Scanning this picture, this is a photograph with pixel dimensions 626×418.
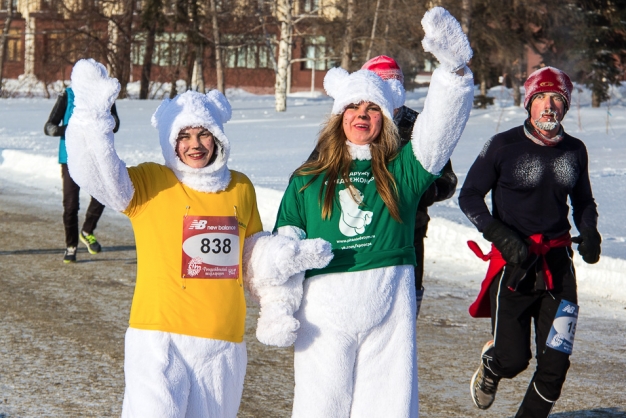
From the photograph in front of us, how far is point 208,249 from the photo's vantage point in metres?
3.63

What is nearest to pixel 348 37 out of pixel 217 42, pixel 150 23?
pixel 217 42

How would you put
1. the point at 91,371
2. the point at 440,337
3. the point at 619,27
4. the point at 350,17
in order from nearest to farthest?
1. the point at 91,371
2. the point at 440,337
3. the point at 350,17
4. the point at 619,27

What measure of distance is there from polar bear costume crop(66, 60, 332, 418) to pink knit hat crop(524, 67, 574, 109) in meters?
1.69

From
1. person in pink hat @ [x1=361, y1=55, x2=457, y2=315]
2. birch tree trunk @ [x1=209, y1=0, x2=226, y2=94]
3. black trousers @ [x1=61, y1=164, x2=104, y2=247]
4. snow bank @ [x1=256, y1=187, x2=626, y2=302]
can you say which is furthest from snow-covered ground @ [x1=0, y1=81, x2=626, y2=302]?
person in pink hat @ [x1=361, y1=55, x2=457, y2=315]

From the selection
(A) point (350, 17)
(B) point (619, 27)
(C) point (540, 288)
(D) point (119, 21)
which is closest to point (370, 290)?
(C) point (540, 288)

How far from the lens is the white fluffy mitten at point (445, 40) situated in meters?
3.48

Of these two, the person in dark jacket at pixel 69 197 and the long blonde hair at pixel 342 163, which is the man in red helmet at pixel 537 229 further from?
the person in dark jacket at pixel 69 197

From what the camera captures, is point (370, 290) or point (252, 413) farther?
point (252, 413)

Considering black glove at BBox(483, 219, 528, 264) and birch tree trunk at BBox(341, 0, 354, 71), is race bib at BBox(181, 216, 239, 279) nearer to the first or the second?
black glove at BBox(483, 219, 528, 264)

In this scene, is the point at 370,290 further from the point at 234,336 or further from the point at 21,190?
the point at 21,190

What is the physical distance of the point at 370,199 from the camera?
3754 mm

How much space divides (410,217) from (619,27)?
35.7 m

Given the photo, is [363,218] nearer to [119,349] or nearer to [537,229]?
[537,229]

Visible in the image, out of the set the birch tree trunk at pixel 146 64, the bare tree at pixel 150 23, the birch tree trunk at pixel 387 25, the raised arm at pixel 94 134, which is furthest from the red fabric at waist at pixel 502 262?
the birch tree trunk at pixel 146 64
